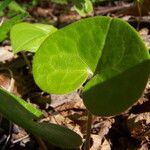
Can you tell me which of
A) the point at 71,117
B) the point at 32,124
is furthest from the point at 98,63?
the point at 71,117

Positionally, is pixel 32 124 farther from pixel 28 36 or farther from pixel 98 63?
pixel 28 36

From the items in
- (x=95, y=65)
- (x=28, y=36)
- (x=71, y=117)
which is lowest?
(x=71, y=117)

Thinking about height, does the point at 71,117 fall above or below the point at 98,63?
below

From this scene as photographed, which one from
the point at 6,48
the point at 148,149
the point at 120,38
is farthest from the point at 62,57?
the point at 6,48

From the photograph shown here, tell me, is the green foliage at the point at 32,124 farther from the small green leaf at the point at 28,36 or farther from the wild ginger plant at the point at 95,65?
the small green leaf at the point at 28,36

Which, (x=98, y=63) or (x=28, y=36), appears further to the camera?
(x=28, y=36)

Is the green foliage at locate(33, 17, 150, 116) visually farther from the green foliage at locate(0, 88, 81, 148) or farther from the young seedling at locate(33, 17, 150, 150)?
the green foliage at locate(0, 88, 81, 148)
